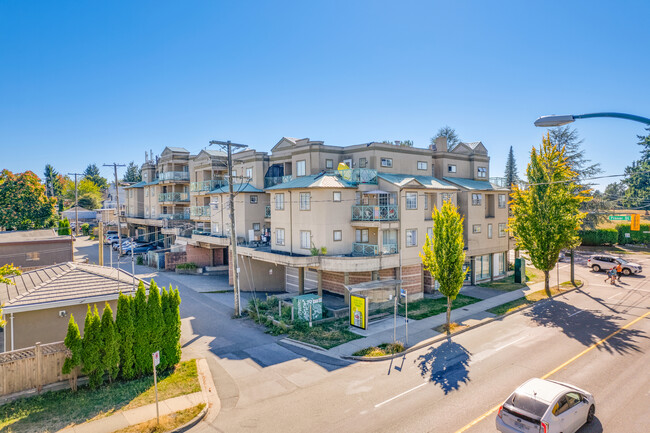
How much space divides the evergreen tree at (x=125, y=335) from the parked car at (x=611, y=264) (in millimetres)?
42675

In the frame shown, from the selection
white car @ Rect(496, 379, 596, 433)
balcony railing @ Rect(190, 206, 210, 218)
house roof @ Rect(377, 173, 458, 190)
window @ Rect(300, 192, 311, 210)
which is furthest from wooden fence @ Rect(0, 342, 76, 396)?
balcony railing @ Rect(190, 206, 210, 218)

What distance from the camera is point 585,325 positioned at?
861 inches

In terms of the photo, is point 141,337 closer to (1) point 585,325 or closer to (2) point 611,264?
(1) point 585,325

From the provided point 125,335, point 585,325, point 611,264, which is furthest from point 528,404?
point 611,264

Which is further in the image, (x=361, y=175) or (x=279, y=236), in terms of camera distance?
(x=279, y=236)

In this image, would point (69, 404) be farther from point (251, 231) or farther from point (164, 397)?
point (251, 231)

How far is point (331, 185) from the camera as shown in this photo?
26.7 meters

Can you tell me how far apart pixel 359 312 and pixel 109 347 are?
42.0ft

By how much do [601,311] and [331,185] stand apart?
1985 centimetres

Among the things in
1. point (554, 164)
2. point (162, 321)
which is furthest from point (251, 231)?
point (554, 164)

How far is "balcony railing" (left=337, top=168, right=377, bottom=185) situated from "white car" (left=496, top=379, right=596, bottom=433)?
18.9 metres

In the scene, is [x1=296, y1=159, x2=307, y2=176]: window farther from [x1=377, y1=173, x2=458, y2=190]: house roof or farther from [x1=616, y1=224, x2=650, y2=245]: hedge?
[x1=616, y1=224, x2=650, y2=245]: hedge

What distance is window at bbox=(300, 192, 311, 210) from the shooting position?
2750 cm

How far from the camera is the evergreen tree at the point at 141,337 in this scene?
15477 mm
